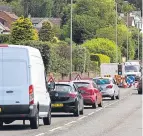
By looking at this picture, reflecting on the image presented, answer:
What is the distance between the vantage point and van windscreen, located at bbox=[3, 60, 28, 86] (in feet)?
78.6

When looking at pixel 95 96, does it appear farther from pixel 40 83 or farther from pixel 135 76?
pixel 135 76

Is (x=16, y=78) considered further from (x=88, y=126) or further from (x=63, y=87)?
(x=63, y=87)

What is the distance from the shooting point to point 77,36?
442ft

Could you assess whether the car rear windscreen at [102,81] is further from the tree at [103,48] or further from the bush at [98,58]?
the tree at [103,48]

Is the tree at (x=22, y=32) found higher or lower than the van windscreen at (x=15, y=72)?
higher

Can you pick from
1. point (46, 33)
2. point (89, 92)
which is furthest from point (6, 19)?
point (89, 92)

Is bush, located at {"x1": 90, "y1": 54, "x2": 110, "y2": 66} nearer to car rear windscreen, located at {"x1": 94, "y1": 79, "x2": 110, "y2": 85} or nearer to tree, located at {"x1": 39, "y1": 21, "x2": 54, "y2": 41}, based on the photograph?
tree, located at {"x1": 39, "y1": 21, "x2": 54, "y2": 41}

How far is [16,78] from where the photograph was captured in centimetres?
Result: 2403

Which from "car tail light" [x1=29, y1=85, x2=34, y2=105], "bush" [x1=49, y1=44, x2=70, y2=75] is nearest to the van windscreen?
"car tail light" [x1=29, y1=85, x2=34, y2=105]

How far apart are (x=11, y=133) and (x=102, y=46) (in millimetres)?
93935

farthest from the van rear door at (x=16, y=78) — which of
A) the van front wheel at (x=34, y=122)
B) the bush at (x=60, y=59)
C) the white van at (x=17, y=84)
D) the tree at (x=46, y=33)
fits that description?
the tree at (x=46, y=33)

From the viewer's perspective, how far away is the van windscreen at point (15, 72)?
23969 millimetres

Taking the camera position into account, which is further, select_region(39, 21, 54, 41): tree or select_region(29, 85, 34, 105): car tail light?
select_region(39, 21, 54, 41): tree

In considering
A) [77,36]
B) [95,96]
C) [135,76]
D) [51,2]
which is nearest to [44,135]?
[95,96]
